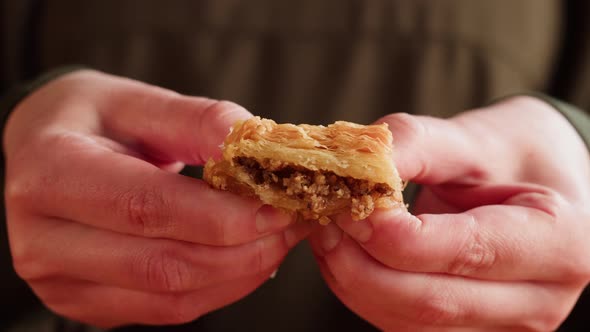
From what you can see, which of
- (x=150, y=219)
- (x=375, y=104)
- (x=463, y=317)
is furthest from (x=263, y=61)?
(x=463, y=317)

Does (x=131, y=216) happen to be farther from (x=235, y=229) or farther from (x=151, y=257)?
(x=235, y=229)

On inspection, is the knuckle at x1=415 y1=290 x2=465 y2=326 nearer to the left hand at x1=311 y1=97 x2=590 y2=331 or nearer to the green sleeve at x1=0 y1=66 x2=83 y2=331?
the left hand at x1=311 y1=97 x2=590 y2=331

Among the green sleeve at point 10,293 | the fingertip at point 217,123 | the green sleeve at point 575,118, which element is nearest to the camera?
the fingertip at point 217,123


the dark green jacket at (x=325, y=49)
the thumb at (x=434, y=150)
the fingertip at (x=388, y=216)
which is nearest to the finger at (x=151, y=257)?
the fingertip at (x=388, y=216)

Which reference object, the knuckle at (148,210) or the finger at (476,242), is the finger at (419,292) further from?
the knuckle at (148,210)

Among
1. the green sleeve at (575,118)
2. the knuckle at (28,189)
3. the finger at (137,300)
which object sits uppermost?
the green sleeve at (575,118)

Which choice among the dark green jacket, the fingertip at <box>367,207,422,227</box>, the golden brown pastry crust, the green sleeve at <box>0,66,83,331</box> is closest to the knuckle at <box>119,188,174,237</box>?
the golden brown pastry crust

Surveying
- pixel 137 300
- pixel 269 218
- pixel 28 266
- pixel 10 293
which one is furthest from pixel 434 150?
pixel 10 293

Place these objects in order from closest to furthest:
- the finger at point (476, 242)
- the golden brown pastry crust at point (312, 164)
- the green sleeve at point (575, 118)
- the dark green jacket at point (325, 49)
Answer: the golden brown pastry crust at point (312, 164) < the finger at point (476, 242) < the green sleeve at point (575, 118) < the dark green jacket at point (325, 49)
